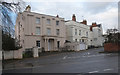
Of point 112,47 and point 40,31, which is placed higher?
point 40,31

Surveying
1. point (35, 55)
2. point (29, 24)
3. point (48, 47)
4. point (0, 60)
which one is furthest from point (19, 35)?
point (0, 60)

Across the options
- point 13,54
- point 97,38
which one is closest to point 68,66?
point 13,54

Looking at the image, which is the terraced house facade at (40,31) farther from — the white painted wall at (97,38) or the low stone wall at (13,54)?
the white painted wall at (97,38)

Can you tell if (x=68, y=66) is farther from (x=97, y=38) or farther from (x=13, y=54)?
(x=97, y=38)

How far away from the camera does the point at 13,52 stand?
24109 mm

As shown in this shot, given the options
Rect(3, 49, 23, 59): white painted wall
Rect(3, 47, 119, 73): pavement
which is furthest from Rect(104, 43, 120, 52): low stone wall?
Rect(3, 49, 23, 59): white painted wall

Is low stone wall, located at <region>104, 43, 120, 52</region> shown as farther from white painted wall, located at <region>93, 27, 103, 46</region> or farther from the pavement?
white painted wall, located at <region>93, 27, 103, 46</region>

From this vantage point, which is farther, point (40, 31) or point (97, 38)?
point (97, 38)

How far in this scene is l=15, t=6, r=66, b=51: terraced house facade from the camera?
34.0 meters

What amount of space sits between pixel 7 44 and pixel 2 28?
794cm

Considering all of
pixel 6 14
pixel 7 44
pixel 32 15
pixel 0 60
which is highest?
pixel 32 15

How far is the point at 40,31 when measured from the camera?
36625 millimetres

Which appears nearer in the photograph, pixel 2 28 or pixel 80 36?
pixel 2 28

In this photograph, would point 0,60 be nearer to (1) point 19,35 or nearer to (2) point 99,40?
(1) point 19,35
